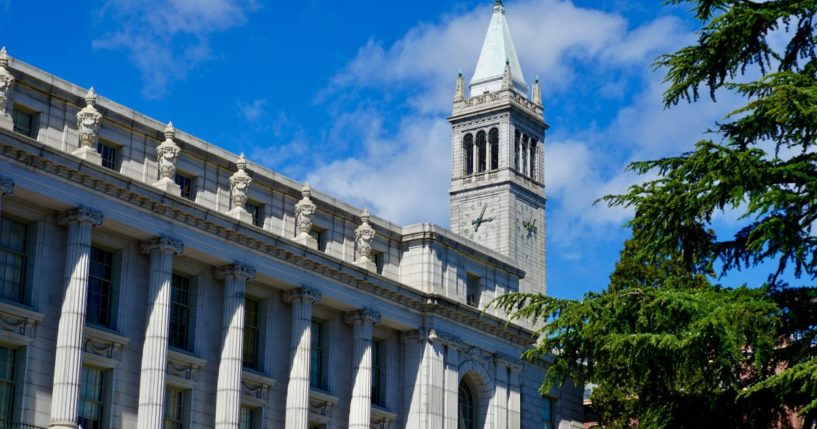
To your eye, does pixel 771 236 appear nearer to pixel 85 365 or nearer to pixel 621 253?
pixel 85 365

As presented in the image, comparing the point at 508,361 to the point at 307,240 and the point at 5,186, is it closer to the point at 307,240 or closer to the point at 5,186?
the point at 307,240

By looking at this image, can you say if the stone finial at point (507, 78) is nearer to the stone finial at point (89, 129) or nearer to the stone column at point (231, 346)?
the stone column at point (231, 346)

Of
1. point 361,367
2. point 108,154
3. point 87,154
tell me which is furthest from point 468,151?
point 87,154

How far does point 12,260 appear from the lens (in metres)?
42.8

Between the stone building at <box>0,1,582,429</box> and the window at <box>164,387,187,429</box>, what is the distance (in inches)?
3.5

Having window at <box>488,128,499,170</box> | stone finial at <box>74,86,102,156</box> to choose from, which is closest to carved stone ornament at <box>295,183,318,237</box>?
stone finial at <box>74,86,102,156</box>

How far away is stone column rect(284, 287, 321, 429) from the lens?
164ft

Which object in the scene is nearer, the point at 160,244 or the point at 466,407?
the point at 160,244

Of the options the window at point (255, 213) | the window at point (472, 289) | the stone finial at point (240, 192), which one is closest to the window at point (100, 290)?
the stone finial at point (240, 192)

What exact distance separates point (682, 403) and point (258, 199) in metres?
24.2

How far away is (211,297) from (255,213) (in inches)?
163

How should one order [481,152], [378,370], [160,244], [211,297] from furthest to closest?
[481,152]
[378,370]
[211,297]
[160,244]

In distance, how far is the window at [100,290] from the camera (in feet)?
147

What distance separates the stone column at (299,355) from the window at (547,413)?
53.3ft
